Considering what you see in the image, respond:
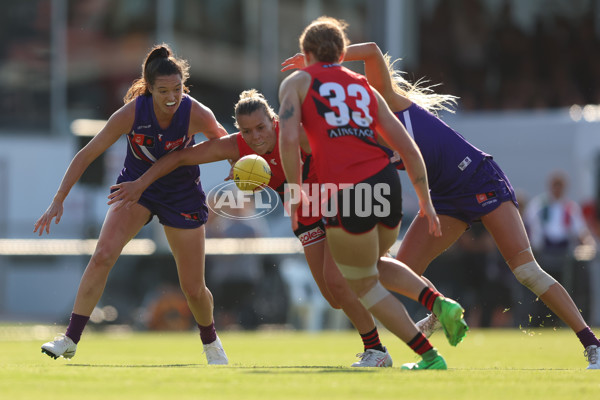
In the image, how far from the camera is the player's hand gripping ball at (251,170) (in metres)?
7.62

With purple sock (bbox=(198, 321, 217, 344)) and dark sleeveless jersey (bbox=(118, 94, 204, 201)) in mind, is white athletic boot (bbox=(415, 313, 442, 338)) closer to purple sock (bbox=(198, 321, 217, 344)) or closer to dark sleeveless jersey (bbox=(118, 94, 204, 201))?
purple sock (bbox=(198, 321, 217, 344))

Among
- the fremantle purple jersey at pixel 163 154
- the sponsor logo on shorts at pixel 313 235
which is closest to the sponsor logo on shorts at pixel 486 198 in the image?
the sponsor logo on shorts at pixel 313 235

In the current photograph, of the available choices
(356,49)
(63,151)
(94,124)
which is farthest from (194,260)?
(63,151)

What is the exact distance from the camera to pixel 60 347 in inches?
309

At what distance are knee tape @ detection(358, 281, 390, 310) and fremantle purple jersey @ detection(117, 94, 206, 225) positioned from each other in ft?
→ 6.83

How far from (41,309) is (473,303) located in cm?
→ 868

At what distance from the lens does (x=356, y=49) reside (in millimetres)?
7445

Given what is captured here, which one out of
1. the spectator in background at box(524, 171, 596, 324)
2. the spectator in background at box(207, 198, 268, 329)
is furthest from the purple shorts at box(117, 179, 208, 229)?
the spectator in background at box(524, 171, 596, 324)

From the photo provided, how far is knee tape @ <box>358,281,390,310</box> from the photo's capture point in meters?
6.52

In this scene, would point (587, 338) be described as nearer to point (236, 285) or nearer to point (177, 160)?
point (177, 160)

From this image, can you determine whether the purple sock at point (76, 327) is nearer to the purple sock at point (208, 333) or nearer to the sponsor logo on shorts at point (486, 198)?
the purple sock at point (208, 333)

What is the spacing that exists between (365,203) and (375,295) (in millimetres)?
572

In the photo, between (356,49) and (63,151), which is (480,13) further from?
(356,49)

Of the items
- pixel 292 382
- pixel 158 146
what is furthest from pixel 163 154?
pixel 292 382
